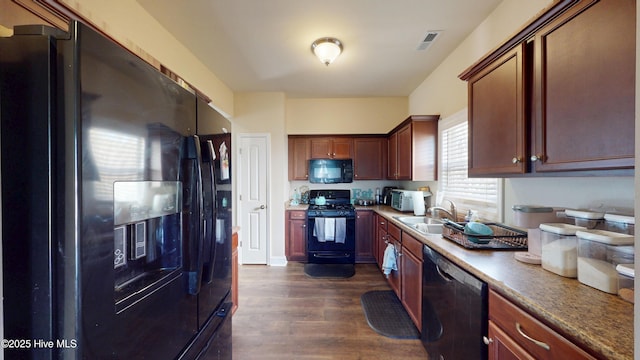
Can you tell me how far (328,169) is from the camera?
3.95 metres

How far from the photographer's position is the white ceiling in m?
1.84

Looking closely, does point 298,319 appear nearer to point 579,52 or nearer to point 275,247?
point 275,247

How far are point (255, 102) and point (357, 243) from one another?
2712 mm

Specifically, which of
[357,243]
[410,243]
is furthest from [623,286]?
[357,243]

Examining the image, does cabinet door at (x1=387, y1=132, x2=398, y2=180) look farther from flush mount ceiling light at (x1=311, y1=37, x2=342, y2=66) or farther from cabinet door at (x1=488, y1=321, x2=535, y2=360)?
cabinet door at (x1=488, y1=321, x2=535, y2=360)

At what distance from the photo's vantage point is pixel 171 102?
34.0 inches

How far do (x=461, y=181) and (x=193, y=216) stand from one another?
245 centimetres

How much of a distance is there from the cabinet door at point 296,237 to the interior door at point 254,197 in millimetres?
348

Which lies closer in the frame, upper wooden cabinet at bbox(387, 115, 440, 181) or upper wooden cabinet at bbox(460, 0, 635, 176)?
upper wooden cabinet at bbox(460, 0, 635, 176)

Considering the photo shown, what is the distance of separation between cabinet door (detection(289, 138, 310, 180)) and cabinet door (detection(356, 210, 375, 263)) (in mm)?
1118

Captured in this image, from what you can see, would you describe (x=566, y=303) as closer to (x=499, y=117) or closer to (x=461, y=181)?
(x=499, y=117)

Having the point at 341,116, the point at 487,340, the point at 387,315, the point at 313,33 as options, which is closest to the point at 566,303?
the point at 487,340

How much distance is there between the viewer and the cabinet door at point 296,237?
3641mm

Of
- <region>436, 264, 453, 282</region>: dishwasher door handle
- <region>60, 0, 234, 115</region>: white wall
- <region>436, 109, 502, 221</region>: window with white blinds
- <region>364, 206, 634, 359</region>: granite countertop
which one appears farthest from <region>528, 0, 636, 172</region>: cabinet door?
<region>60, 0, 234, 115</region>: white wall
